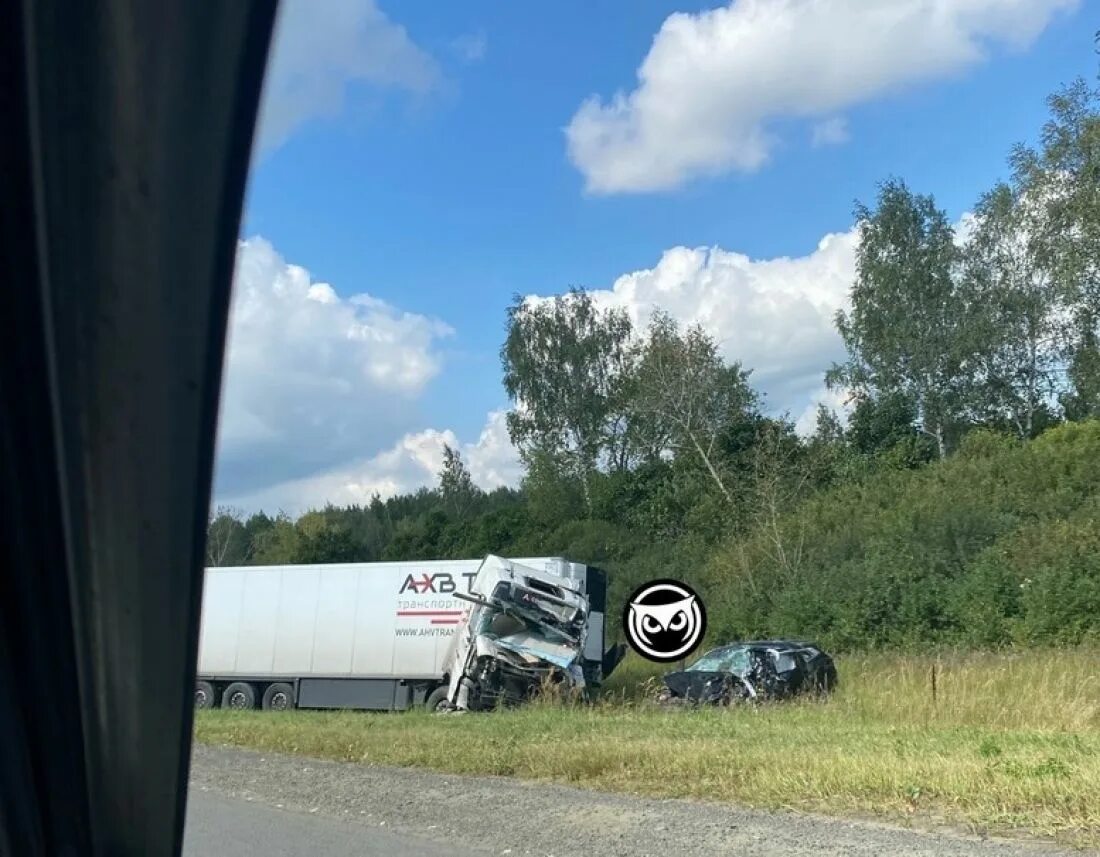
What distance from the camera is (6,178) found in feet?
6.00

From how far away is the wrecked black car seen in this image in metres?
21.3

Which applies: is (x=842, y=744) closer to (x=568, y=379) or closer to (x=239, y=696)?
(x=239, y=696)

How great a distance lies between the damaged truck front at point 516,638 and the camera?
22.8 metres

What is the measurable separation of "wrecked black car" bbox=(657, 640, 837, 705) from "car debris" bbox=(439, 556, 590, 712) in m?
2.11

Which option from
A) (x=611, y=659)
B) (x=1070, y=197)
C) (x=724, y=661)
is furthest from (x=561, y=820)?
(x=1070, y=197)

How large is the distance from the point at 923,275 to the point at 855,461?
39.9 ft

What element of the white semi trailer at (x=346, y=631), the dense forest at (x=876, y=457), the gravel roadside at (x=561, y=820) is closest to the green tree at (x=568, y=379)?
the dense forest at (x=876, y=457)

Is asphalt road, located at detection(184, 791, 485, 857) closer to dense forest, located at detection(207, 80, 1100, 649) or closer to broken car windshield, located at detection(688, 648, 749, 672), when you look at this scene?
broken car windshield, located at detection(688, 648, 749, 672)

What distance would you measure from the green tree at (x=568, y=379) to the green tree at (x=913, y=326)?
1497 centimetres

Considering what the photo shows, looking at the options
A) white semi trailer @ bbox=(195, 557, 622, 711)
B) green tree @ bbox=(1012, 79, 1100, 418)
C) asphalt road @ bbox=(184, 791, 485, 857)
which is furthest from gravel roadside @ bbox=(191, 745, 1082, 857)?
green tree @ bbox=(1012, 79, 1100, 418)

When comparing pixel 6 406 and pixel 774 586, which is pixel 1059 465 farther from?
pixel 6 406

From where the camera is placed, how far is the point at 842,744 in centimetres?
1257

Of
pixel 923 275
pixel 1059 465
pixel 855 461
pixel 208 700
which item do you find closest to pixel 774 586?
pixel 1059 465

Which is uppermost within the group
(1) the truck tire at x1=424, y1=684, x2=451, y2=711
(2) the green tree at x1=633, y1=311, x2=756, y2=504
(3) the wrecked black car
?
(2) the green tree at x1=633, y1=311, x2=756, y2=504
